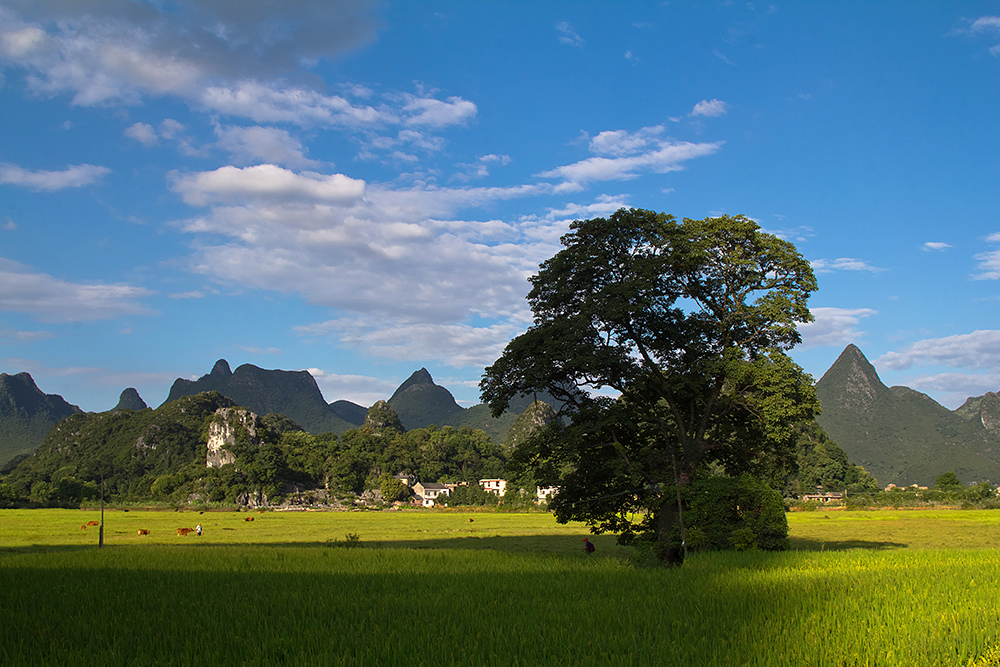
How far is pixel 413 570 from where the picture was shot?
709 inches

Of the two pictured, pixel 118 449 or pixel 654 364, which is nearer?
pixel 654 364

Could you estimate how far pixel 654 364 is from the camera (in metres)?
30.3

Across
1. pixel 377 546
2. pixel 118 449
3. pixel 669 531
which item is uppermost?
pixel 118 449

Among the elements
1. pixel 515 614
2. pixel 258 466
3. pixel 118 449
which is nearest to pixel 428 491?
pixel 258 466

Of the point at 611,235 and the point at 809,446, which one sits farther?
the point at 809,446

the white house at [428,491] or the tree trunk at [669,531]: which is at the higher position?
the tree trunk at [669,531]

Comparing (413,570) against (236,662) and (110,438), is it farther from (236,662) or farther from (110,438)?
(110,438)

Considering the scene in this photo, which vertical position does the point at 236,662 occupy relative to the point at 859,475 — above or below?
above

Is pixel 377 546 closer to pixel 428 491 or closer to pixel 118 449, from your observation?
pixel 428 491

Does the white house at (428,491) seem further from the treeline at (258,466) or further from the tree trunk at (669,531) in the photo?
the tree trunk at (669,531)

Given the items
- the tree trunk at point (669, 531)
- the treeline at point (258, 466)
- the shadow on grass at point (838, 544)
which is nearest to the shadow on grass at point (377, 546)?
the tree trunk at point (669, 531)

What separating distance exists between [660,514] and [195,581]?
1961 centimetres

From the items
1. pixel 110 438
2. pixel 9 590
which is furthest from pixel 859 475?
pixel 110 438

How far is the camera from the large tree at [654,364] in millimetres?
28594
